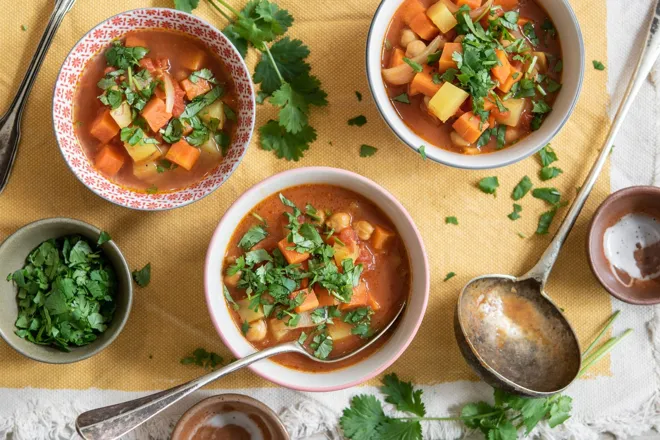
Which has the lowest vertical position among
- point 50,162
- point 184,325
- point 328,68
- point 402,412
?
point 402,412

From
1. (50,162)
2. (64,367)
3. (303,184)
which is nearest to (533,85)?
(303,184)

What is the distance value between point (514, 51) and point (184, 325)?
7.24ft

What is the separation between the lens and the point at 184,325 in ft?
11.6

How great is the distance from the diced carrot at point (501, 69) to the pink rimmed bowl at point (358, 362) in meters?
0.82

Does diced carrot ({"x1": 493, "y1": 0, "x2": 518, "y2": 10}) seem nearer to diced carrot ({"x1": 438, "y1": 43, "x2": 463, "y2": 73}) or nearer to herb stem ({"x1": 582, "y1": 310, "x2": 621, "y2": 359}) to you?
diced carrot ({"x1": 438, "y1": 43, "x2": 463, "y2": 73})

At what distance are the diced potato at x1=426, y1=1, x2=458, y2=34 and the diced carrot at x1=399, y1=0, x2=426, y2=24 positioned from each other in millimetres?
69

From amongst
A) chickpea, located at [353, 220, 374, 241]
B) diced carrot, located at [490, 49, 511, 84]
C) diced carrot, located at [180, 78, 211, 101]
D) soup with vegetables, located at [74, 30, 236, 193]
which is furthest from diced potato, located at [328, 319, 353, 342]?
diced carrot, located at [490, 49, 511, 84]

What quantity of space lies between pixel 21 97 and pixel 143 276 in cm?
110

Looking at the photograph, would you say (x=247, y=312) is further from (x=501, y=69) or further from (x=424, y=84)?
(x=501, y=69)

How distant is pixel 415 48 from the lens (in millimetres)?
3369

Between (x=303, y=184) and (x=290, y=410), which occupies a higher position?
(x=303, y=184)

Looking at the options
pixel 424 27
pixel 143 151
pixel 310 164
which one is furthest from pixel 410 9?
pixel 143 151

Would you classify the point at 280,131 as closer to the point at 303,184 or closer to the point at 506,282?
the point at 303,184

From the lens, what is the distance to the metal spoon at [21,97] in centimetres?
341
